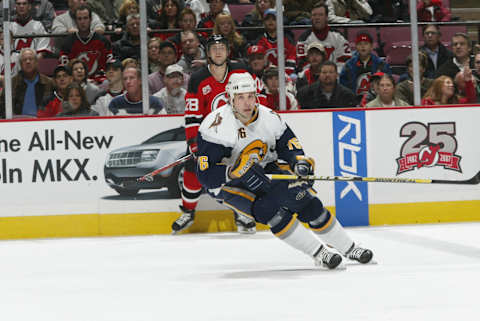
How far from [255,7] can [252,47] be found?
1.75ft

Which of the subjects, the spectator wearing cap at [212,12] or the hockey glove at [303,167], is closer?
the hockey glove at [303,167]

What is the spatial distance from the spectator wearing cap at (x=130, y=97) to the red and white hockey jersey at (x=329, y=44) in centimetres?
115

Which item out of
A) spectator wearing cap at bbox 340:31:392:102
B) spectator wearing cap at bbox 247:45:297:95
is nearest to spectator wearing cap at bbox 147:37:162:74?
spectator wearing cap at bbox 247:45:297:95

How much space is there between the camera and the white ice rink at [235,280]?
2781mm

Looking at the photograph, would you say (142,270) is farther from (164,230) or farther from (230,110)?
(164,230)

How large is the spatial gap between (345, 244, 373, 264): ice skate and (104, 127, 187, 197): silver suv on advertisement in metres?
2.00

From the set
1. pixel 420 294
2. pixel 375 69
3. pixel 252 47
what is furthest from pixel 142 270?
pixel 375 69

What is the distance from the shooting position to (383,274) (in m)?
3.50

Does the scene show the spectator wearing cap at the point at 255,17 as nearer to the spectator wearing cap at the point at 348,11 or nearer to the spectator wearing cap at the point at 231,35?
the spectator wearing cap at the point at 231,35

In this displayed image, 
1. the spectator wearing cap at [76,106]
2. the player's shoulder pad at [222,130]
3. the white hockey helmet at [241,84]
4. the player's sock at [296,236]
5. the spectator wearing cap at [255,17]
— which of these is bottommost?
the player's sock at [296,236]

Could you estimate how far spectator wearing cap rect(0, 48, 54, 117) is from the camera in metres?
5.45

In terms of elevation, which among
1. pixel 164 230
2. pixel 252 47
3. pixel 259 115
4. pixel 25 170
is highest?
pixel 252 47

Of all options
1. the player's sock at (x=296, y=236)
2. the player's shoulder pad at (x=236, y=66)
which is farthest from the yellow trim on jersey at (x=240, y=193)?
the player's shoulder pad at (x=236, y=66)

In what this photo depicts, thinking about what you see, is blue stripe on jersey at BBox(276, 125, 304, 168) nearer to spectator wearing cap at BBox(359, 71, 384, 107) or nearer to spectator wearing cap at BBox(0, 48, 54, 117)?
spectator wearing cap at BBox(359, 71, 384, 107)
